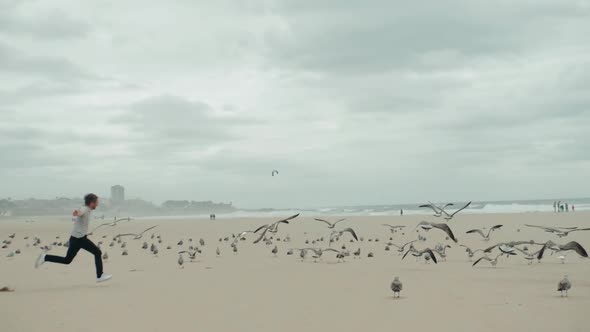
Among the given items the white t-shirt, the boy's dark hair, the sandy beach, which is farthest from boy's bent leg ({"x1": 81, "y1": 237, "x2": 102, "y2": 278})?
the boy's dark hair

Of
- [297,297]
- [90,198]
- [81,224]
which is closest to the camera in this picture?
Answer: [297,297]

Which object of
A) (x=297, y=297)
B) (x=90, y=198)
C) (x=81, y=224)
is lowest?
(x=297, y=297)

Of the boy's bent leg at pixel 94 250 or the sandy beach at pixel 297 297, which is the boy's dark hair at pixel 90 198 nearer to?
the boy's bent leg at pixel 94 250

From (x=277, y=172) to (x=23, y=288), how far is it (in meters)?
17.7

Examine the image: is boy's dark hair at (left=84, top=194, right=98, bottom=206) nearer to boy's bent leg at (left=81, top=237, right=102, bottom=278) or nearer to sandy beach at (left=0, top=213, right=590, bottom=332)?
Result: boy's bent leg at (left=81, top=237, right=102, bottom=278)

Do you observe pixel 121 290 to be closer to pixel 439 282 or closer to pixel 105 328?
pixel 105 328

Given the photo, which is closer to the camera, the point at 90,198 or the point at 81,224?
the point at 81,224

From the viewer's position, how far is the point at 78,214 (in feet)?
38.4

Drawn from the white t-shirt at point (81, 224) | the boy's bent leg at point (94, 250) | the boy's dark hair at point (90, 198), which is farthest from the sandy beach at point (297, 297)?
the boy's dark hair at point (90, 198)

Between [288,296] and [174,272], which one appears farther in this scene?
[174,272]

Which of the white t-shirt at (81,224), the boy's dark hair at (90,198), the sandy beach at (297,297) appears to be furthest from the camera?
the boy's dark hair at (90,198)

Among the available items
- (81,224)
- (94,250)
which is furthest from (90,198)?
(94,250)

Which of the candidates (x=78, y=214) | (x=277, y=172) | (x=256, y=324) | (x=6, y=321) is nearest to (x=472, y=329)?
(x=256, y=324)

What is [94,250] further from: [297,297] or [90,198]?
[297,297]
